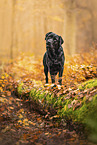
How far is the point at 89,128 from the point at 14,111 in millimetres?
2521

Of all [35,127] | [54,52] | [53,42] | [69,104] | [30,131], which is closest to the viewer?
[30,131]

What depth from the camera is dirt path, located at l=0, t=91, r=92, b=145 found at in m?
2.65

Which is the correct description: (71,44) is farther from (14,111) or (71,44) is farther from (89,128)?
(89,128)

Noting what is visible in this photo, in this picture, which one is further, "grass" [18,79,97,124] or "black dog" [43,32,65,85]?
"black dog" [43,32,65,85]

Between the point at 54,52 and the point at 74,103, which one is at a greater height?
the point at 54,52

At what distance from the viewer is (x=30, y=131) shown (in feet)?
10.7

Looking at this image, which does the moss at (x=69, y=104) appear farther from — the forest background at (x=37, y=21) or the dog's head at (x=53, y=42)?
the forest background at (x=37, y=21)

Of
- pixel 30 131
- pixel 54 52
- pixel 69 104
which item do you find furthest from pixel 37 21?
pixel 30 131

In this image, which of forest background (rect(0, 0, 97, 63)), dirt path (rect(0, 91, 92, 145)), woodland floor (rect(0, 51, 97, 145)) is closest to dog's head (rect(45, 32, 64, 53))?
woodland floor (rect(0, 51, 97, 145))

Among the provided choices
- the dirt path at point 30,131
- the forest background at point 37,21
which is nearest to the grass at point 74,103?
the dirt path at point 30,131

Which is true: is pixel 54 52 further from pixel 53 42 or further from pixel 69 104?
pixel 69 104

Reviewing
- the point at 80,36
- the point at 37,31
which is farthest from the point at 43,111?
the point at 80,36

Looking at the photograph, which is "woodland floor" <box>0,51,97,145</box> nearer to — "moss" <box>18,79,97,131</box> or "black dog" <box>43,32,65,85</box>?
"moss" <box>18,79,97,131</box>

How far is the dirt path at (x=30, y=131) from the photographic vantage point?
2.65 meters
